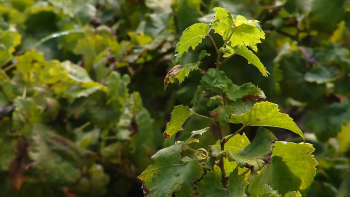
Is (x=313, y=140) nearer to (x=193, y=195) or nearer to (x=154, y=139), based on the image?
(x=154, y=139)

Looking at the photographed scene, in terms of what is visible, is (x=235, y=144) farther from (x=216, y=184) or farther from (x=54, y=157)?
(x=54, y=157)

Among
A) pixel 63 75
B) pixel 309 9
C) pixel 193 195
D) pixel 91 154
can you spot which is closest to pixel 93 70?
pixel 63 75

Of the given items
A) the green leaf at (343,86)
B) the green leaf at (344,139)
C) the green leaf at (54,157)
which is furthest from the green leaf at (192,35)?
the green leaf at (344,139)

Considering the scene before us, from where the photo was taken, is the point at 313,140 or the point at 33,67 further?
the point at 313,140

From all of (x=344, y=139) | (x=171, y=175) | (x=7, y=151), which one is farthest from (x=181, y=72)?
(x=344, y=139)

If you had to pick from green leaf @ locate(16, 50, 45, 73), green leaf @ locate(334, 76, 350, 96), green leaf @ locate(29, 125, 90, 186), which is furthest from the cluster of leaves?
green leaf @ locate(16, 50, 45, 73)

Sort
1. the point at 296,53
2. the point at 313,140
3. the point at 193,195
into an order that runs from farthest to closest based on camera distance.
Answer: the point at 313,140
the point at 296,53
the point at 193,195
